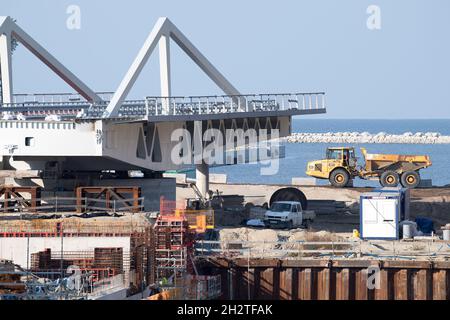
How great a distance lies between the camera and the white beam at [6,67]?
64.9 m

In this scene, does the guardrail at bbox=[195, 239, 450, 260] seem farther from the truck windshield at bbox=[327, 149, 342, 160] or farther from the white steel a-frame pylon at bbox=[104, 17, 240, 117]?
the truck windshield at bbox=[327, 149, 342, 160]

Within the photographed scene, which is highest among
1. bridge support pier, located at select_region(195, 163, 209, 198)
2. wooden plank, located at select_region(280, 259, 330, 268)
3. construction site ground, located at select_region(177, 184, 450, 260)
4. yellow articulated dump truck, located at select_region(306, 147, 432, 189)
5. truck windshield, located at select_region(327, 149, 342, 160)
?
truck windshield, located at select_region(327, 149, 342, 160)

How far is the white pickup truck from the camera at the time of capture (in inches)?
2281

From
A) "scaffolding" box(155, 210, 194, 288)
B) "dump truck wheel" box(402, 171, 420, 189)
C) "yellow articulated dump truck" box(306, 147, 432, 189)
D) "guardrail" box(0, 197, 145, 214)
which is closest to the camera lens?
"scaffolding" box(155, 210, 194, 288)

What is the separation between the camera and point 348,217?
6388 centimetres

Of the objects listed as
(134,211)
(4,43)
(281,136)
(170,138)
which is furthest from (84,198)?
(281,136)

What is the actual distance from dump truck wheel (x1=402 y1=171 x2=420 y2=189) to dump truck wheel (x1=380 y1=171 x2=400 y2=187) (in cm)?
61

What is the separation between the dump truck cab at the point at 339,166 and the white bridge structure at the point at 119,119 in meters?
5.71

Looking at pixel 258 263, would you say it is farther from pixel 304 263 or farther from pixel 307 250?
pixel 307 250

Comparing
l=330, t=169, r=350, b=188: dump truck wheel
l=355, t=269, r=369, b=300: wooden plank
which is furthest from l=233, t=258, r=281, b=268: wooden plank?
l=330, t=169, r=350, b=188: dump truck wheel

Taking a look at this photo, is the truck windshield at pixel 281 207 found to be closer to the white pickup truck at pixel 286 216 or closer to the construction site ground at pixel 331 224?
the white pickup truck at pixel 286 216
